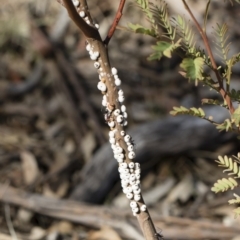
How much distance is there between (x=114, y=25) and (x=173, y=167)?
1586 millimetres

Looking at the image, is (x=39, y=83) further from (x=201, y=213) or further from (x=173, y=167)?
(x=201, y=213)

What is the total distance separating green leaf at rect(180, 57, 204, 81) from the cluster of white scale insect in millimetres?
174

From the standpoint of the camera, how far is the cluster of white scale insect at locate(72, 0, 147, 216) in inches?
36.7

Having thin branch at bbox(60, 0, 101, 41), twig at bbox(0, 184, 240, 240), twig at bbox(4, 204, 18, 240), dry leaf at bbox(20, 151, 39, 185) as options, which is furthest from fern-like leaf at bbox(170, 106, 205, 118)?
dry leaf at bbox(20, 151, 39, 185)

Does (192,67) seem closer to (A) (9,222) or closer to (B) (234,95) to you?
(B) (234,95)

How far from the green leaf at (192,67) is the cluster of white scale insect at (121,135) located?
17cm

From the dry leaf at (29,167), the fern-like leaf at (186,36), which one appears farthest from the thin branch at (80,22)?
the dry leaf at (29,167)

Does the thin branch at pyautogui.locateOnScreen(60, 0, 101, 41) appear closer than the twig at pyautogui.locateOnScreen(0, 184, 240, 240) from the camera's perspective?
Yes

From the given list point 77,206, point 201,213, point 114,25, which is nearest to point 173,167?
point 201,213

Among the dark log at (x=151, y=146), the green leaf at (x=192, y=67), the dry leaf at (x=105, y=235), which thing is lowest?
→ the dry leaf at (x=105, y=235)

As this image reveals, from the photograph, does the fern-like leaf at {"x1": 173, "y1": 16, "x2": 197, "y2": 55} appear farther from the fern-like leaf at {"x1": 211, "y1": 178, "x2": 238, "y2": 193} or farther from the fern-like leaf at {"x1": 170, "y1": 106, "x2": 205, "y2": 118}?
the fern-like leaf at {"x1": 211, "y1": 178, "x2": 238, "y2": 193}

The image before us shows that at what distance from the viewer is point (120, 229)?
183 centimetres

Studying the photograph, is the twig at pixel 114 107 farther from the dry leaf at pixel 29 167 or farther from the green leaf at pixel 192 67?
the dry leaf at pixel 29 167

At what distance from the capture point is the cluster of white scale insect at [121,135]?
932 millimetres
